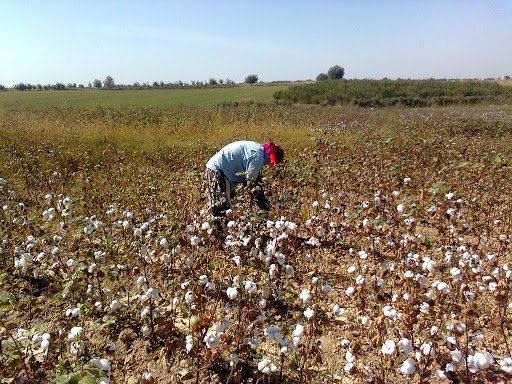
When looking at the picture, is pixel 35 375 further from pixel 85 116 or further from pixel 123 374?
pixel 85 116

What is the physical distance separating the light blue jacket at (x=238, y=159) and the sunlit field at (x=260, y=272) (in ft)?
1.44

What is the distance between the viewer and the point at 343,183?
6992 mm

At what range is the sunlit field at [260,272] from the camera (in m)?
2.63

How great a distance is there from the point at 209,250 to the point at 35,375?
1970 mm

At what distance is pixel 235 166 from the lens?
4742 mm

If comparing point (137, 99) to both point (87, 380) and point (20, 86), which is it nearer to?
point (20, 86)

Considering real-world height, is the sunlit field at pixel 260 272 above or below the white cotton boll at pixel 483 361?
below

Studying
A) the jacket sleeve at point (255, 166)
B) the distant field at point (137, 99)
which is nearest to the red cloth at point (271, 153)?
the jacket sleeve at point (255, 166)

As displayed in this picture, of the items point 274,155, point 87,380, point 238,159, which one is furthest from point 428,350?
point 238,159

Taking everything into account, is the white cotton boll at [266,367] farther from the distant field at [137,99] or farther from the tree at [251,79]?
the tree at [251,79]

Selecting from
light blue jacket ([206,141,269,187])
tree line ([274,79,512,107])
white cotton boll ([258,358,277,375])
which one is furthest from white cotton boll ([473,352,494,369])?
tree line ([274,79,512,107])

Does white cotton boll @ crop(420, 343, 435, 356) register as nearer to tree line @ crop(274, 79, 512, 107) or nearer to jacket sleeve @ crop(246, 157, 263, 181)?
jacket sleeve @ crop(246, 157, 263, 181)

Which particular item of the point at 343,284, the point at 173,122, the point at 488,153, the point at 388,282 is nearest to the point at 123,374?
the point at 343,284

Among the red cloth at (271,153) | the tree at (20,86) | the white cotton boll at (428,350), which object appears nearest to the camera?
the white cotton boll at (428,350)
